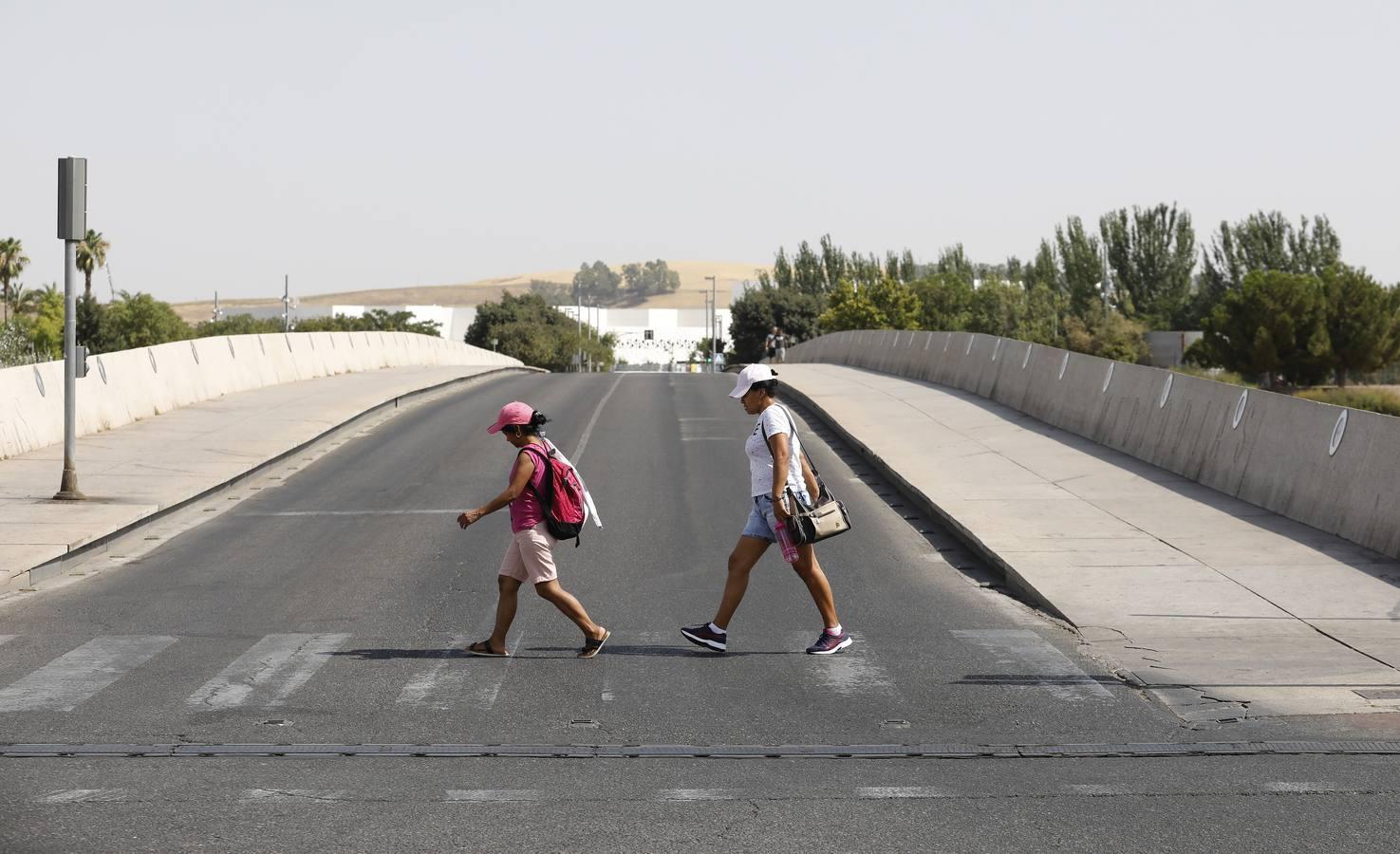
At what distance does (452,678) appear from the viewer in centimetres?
909

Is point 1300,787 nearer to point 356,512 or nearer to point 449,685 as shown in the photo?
point 449,685

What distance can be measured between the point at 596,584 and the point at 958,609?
9.62 ft

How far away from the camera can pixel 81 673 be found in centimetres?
914

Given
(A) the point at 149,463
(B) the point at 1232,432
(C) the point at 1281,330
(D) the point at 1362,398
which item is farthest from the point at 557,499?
(C) the point at 1281,330

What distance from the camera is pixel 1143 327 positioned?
95.6 meters

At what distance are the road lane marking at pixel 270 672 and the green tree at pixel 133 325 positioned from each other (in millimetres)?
90312

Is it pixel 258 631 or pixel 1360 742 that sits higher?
pixel 1360 742

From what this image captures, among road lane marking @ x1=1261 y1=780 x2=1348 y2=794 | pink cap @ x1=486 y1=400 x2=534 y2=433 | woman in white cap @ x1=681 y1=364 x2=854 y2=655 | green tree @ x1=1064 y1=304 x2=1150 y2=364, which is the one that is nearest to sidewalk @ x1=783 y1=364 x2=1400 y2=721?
road lane marking @ x1=1261 y1=780 x2=1348 y2=794

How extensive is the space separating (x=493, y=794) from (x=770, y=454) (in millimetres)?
3866

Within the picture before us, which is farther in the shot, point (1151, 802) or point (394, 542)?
point (394, 542)

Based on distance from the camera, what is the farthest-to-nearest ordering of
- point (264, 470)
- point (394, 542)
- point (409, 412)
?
1. point (409, 412)
2. point (264, 470)
3. point (394, 542)

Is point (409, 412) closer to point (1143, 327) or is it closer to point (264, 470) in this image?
point (264, 470)

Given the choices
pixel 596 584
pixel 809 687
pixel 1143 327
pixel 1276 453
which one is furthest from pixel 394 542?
pixel 1143 327

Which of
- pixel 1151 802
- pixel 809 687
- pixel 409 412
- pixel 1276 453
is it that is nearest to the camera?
pixel 1151 802
